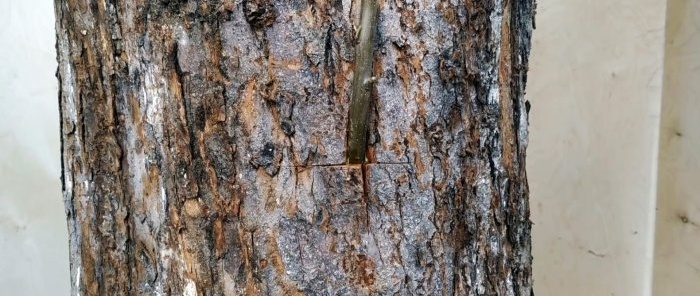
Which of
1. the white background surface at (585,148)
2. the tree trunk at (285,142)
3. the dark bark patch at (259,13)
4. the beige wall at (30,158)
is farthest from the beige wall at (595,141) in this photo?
the beige wall at (30,158)

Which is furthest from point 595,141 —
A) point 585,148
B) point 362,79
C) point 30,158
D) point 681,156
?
point 30,158

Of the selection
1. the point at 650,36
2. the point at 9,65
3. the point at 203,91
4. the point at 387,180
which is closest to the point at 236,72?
the point at 203,91

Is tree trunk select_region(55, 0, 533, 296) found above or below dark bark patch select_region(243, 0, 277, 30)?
below

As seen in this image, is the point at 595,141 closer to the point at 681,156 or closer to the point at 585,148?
the point at 585,148

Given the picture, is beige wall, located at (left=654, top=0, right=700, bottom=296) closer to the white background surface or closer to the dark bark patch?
the white background surface

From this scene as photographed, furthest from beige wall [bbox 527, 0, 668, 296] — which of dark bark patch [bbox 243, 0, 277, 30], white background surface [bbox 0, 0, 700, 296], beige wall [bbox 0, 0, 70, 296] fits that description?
beige wall [bbox 0, 0, 70, 296]

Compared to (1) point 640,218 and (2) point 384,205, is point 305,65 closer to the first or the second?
(2) point 384,205
